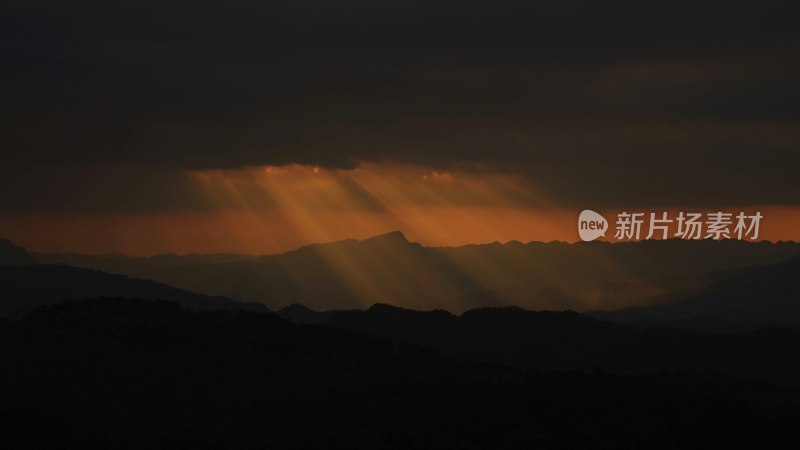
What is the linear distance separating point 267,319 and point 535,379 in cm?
4255

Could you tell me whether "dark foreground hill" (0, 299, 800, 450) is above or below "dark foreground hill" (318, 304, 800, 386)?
below

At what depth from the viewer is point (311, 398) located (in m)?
93.2

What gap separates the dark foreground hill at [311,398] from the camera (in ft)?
264

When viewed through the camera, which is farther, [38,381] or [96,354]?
[96,354]

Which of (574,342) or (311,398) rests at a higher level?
(574,342)

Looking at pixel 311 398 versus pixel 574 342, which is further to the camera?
pixel 574 342

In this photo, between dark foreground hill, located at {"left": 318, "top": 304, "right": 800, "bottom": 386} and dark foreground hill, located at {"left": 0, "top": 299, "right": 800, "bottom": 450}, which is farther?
dark foreground hill, located at {"left": 318, "top": 304, "right": 800, "bottom": 386}

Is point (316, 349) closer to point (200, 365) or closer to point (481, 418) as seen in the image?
point (200, 365)

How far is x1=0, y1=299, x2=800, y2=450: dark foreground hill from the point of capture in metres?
80.4

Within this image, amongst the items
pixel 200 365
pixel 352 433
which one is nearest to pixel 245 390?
pixel 200 365

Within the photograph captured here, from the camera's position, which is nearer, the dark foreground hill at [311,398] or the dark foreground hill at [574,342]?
the dark foreground hill at [311,398]

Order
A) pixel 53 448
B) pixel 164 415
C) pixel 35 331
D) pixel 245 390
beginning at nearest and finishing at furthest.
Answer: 1. pixel 53 448
2. pixel 164 415
3. pixel 245 390
4. pixel 35 331

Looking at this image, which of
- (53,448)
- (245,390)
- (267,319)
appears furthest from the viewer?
(267,319)

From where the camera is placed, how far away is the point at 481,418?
3354 inches
